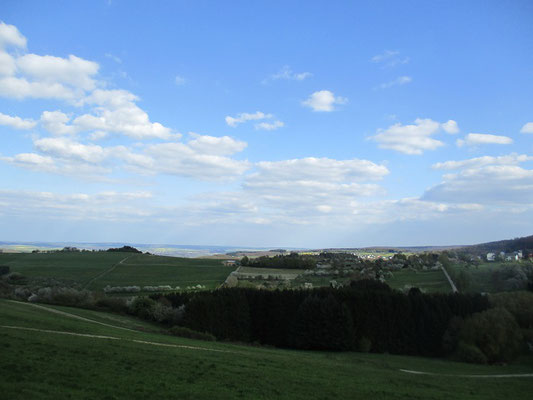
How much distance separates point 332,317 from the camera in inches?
2324

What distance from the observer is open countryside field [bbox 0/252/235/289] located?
83.2 m

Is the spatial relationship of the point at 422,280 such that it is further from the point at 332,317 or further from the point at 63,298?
the point at 63,298

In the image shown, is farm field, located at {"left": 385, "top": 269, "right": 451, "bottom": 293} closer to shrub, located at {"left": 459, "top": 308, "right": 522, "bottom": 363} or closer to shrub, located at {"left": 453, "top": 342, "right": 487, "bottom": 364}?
shrub, located at {"left": 459, "top": 308, "right": 522, "bottom": 363}

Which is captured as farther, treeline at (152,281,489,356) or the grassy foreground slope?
treeline at (152,281,489,356)

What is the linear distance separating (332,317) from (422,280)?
41354 mm

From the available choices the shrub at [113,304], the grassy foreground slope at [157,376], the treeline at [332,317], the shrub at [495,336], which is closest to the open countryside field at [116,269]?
the treeline at [332,317]

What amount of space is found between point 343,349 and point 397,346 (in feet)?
32.8

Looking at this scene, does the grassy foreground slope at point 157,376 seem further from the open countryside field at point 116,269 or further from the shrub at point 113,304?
the open countryside field at point 116,269

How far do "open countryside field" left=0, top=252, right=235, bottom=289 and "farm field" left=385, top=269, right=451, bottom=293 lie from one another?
37838 mm

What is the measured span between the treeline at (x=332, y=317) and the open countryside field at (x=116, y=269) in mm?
15631

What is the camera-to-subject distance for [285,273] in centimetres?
Result: 9944

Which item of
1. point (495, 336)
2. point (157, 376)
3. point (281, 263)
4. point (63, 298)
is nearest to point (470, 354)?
point (495, 336)

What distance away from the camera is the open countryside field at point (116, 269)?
83188 millimetres

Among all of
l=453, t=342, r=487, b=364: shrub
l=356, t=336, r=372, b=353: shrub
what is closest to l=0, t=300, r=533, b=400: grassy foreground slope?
l=453, t=342, r=487, b=364: shrub
